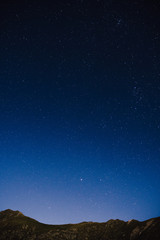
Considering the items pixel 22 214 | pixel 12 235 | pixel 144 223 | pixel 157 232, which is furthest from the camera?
pixel 22 214

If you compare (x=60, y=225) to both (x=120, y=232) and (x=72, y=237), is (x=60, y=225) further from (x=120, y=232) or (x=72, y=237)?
(x=120, y=232)

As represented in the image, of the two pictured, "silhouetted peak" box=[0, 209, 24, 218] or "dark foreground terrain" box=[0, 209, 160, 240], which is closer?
"dark foreground terrain" box=[0, 209, 160, 240]

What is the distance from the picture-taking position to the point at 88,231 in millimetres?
93250

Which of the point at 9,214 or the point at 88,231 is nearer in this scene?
the point at 88,231

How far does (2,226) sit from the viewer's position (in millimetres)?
109688

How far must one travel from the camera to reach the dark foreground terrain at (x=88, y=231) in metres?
74.3

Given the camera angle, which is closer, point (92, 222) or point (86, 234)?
point (86, 234)

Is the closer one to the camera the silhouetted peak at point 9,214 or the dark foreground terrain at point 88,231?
the dark foreground terrain at point 88,231

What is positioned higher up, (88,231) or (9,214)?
(88,231)

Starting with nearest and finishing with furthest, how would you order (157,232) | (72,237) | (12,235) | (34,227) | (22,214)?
(157,232)
(72,237)
(12,235)
(34,227)
(22,214)

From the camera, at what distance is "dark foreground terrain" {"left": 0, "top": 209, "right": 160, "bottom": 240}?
74312mm

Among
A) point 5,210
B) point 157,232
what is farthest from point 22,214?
point 157,232

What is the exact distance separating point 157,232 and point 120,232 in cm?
2149

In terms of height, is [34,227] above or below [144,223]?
below
